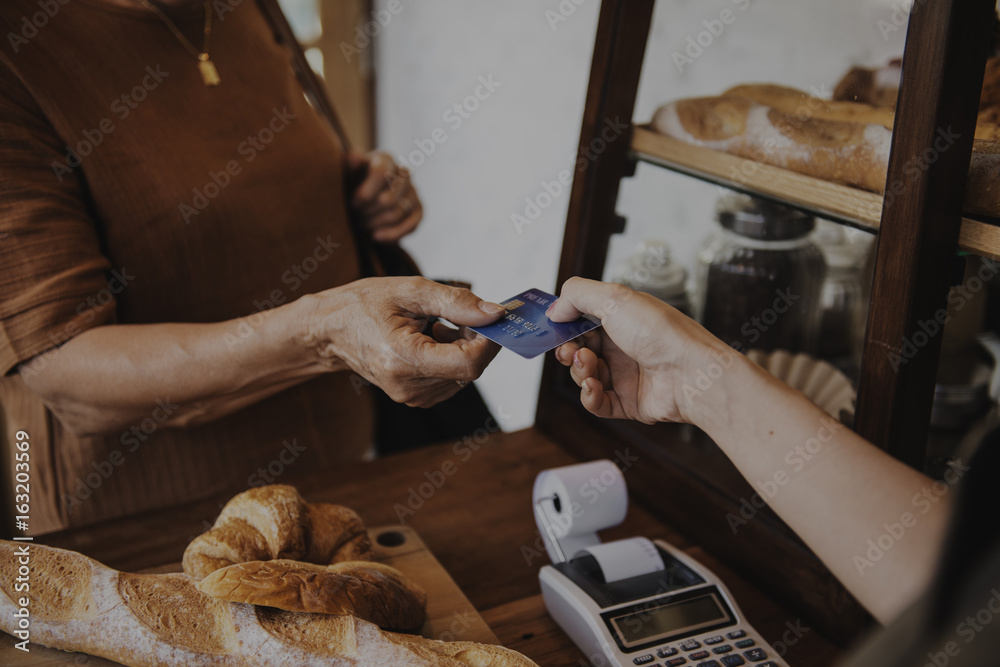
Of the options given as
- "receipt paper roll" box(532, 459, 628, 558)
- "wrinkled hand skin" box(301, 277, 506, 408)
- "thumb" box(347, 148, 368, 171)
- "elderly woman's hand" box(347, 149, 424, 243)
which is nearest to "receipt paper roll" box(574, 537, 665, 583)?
"receipt paper roll" box(532, 459, 628, 558)

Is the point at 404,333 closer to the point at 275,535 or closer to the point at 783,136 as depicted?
the point at 275,535

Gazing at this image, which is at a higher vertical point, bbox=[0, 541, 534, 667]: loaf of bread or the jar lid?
the jar lid

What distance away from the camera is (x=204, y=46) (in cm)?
137

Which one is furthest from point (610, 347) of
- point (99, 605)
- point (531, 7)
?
point (531, 7)

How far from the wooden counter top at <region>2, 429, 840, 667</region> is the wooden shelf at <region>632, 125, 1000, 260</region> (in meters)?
0.56

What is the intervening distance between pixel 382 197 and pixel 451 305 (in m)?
0.69

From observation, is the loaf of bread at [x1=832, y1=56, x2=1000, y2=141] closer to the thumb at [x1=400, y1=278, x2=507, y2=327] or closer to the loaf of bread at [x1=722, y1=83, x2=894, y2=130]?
the loaf of bread at [x1=722, y1=83, x2=894, y2=130]

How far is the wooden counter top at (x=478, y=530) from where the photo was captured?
1.03 meters

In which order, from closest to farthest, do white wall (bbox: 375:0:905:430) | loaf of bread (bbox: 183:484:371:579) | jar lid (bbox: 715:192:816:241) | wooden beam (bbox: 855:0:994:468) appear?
1. wooden beam (bbox: 855:0:994:468)
2. loaf of bread (bbox: 183:484:371:579)
3. jar lid (bbox: 715:192:816:241)
4. white wall (bbox: 375:0:905:430)

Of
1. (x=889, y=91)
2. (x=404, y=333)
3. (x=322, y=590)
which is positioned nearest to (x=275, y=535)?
(x=322, y=590)

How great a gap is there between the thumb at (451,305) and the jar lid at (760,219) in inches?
22.2

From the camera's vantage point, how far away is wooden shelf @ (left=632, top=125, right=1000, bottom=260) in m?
0.86

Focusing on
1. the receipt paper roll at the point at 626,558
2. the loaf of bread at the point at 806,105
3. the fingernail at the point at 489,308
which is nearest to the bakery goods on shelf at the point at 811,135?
the loaf of bread at the point at 806,105

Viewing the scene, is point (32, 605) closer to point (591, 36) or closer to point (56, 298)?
point (56, 298)
